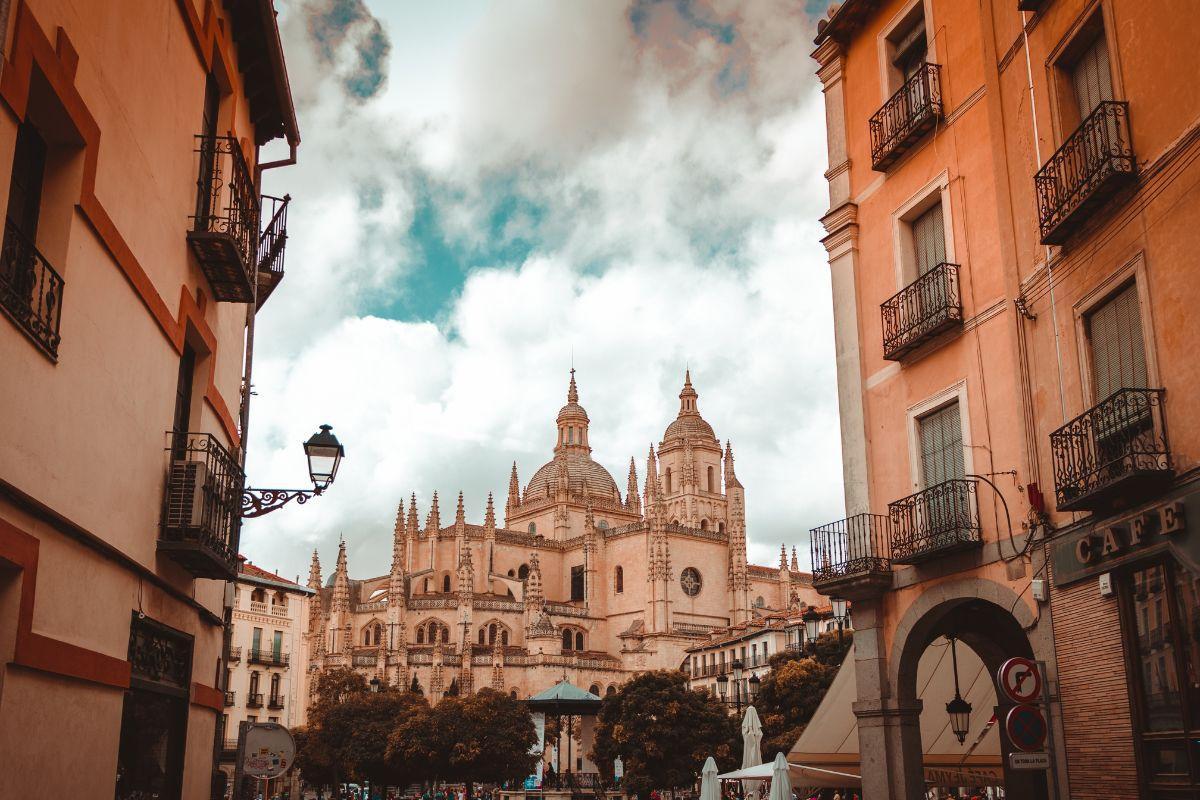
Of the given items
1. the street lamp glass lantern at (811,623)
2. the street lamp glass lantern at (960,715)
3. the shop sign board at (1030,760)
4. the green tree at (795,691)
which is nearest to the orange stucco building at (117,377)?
the shop sign board at (1030,760)

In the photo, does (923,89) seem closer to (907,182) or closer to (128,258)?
(907,182)

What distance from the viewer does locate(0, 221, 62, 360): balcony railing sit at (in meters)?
6.64

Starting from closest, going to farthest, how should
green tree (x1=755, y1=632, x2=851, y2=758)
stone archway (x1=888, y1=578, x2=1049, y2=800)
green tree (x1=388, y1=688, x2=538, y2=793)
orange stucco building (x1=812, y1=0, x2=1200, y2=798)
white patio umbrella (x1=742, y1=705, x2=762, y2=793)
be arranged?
orange stucco building (x1=812, y1=0, x2=1200, y2=798) → stone archway (x1=888, y1=578, x2=1049, y2=800) → white patio umbrella (x1=742, y1=705, x2=762, y2=793) → green tree (x1=755, y1=632, x2=851, y2=758) → green tree (x1=388, y1=688, x2=538, y2=793)

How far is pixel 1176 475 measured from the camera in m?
9.23

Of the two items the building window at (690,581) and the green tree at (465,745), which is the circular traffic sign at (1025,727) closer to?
the green tree at (465,745)

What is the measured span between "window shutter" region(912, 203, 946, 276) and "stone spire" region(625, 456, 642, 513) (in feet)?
278

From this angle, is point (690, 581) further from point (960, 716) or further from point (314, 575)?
point (960, 716)

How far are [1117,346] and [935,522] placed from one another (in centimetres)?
339

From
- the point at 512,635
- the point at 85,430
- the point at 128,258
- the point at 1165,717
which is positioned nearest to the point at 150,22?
the point at 128,258

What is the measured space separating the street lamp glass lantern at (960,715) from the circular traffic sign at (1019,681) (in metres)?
4.49

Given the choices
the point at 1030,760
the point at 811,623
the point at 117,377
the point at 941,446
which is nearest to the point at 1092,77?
the point at 941,446

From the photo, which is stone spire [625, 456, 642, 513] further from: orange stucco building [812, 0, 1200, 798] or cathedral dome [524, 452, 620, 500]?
orange stucco building [812, 0, 1200, 798]

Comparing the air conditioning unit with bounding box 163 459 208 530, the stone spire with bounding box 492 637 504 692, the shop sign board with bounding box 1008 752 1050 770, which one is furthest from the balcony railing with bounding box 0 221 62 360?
the stone spire with bounding box 492 637 504 692

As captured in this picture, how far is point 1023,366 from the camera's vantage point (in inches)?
472
